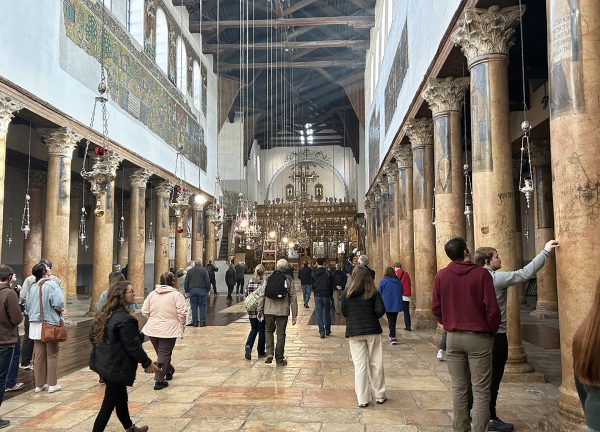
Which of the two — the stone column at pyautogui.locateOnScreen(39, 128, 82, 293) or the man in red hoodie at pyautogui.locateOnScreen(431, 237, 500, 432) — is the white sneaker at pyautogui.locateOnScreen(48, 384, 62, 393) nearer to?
the man in red hoodie at pyautogui.locateOnScreen(431, 237, 500, 432)

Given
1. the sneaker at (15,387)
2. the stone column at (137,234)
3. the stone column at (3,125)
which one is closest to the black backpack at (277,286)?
the sneaker at (15,387)

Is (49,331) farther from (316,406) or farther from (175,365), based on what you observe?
(316,406)

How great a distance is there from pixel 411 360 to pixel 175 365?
3656 mm

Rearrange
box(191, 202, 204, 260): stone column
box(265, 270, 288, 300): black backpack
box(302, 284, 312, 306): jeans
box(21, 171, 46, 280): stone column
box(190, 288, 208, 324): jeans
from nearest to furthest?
1. box(265, 270, 288, 300): black backpack
2. box(190, 288, 208, 324): jeans
3. box(21, 171, 46, 280): stone column
4. box(302, 284, 312, 306): jeans
5. box(191, 202, 204, 260): stone column

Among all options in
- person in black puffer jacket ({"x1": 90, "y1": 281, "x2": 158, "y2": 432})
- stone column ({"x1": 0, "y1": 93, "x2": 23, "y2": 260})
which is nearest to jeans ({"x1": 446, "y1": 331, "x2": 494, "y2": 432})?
person in black puffer jacket ({"x1": 90, "y1": 281, "x2": 158, "y2": 432})

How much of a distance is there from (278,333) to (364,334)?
2.45 metres

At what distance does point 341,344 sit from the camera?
968 centimetres

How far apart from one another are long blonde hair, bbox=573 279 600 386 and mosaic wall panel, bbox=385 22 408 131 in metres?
12.8

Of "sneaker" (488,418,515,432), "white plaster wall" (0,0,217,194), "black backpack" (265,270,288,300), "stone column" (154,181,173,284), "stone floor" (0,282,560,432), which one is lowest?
→ "stone floor" (0,282,560,432)

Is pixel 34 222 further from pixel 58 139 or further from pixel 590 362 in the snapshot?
pixel 590 362

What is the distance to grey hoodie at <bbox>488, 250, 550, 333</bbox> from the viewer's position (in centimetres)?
420

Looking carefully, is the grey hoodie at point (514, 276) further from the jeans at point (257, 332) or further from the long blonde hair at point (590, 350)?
the jeans at point (257, 332)

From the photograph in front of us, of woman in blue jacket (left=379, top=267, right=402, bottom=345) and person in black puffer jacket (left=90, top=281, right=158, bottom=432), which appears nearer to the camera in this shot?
person in black puffer jacket (left=90, top=281, right=158, bottom=432)

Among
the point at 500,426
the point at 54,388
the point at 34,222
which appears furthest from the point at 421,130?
the point at 34,222
